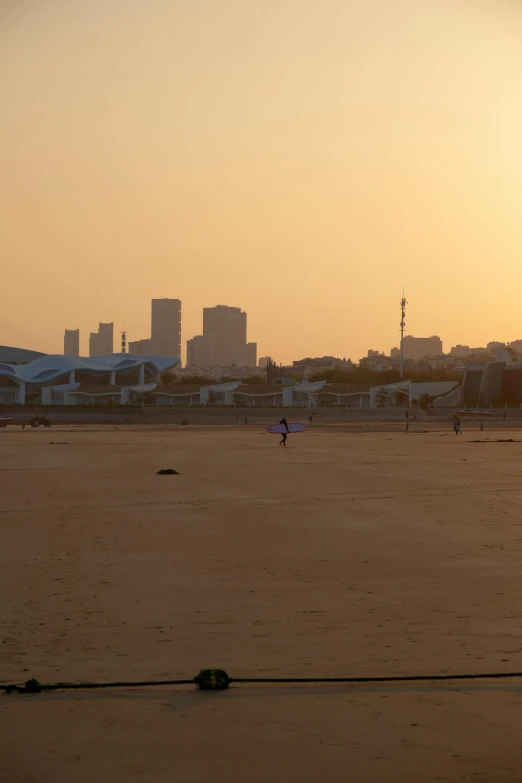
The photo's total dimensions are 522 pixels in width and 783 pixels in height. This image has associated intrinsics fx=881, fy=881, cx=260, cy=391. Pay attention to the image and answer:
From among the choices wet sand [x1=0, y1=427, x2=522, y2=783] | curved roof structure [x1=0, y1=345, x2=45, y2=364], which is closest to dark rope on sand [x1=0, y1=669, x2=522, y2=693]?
wet sand [x1=0, y1=427, x2=522, y2=783]

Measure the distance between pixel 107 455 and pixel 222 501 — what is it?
15.1m

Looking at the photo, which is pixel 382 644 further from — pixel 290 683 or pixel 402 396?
pixel 402 396

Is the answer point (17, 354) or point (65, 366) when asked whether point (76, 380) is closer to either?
point (65, 366)

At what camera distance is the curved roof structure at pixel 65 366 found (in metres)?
118

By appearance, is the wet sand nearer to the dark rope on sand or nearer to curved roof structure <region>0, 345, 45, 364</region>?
the dark rope on sand

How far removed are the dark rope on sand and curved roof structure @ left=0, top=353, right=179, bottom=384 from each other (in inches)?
4485

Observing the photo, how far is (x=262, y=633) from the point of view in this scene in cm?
739

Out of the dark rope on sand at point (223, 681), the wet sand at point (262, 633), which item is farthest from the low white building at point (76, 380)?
the dark rope on sand at point (223, 681)

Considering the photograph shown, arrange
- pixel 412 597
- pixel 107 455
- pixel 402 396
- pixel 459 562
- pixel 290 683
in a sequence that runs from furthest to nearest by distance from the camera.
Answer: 1. pixel 402 396
2. pixel 107 455
3. pixel 459 562
4. pixel 412 597
5. pixel 290 683

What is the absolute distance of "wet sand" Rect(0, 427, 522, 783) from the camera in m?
4.92

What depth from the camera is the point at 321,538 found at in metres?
12.6

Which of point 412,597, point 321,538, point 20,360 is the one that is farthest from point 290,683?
point 20,360

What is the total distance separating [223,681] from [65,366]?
120 m

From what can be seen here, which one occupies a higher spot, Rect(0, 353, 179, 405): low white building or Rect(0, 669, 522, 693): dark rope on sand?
Rect(0, 353, 179, 405): low white building
